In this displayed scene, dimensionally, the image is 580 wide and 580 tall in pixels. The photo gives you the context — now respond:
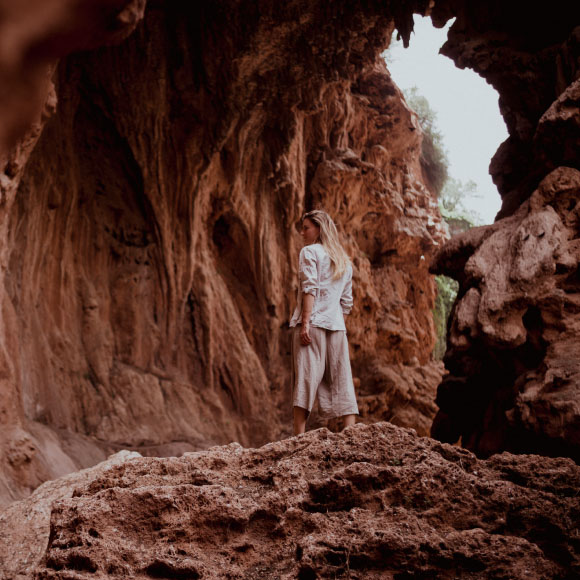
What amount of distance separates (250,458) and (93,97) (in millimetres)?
6966

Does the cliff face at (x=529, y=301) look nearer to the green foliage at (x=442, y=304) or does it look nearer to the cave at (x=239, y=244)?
the cave at (x=239, y=244)

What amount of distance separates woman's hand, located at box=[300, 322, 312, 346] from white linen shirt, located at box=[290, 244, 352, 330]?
0.27ft

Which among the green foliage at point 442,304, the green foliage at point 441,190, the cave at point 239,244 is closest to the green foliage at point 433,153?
the green foliage at point 441,190

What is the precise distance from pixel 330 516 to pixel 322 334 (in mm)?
2436

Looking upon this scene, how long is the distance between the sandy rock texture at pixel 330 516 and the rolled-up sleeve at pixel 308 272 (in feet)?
6.51

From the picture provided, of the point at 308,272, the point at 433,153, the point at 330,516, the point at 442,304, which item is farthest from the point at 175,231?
the point at 433,153

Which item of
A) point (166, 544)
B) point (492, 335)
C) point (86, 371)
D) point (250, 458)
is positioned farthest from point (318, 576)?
point (86, 371)

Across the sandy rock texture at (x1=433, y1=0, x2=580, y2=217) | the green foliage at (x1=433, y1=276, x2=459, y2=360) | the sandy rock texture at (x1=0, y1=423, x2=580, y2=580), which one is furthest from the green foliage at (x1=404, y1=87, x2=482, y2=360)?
the sandy rock texture at (x1=0, y1=423, x2=580, y2=580)

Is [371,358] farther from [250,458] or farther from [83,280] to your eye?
[250,458]

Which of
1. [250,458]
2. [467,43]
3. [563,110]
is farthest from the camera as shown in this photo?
[467,43]

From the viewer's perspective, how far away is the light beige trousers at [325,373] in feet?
14.5

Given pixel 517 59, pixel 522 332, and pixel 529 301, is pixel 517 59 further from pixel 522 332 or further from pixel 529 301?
pixel 522 332

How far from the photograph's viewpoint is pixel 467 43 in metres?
7.77

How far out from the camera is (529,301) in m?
4.93
